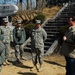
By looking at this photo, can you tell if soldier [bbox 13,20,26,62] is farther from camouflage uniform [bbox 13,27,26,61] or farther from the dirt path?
the dirt path

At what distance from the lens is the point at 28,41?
15836 mm

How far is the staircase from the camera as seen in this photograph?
14742 millimetres

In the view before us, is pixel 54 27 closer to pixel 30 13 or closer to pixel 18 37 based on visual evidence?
pixel 30 13

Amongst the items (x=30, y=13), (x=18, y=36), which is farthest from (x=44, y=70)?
(x=30, y=13)

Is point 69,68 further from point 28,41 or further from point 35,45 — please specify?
point 28,41

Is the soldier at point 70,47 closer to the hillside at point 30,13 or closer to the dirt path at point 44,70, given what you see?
the dirt path at point 44,70

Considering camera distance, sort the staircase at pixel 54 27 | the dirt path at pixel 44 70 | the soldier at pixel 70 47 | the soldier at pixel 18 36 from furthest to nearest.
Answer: the staircase at pixel 54 27, the soldier at pixel 18 36, the dirt path at pixel 44 70, the soldier at pixel 70 47

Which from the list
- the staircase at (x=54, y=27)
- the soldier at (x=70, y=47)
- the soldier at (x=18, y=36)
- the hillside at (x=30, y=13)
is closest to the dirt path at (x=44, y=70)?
the soldier at (x=18, y=36)

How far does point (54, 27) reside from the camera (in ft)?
54.5

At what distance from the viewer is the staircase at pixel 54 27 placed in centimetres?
1474

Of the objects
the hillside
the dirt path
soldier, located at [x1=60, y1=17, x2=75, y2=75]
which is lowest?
the dirt path

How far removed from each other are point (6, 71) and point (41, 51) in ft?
4.57

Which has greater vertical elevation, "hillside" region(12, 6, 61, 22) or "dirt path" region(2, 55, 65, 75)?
"hillside" region(12, 6, 61, 22)

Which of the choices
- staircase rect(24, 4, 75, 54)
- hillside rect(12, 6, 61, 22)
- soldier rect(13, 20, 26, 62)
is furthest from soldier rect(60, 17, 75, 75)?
hillside rect(12, 6, 61, 22)
